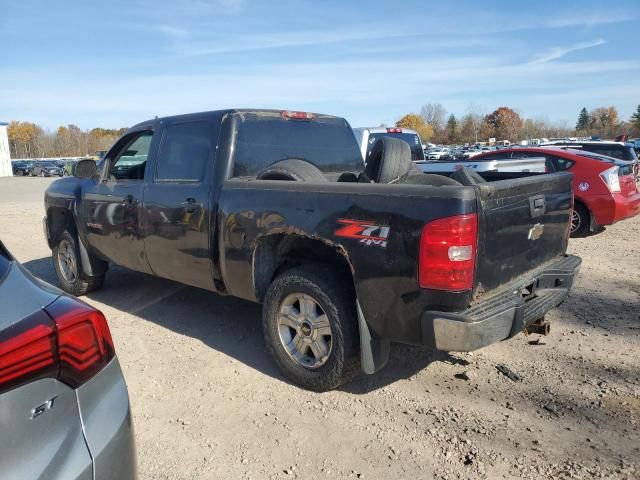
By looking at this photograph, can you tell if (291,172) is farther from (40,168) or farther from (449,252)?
(40,168)

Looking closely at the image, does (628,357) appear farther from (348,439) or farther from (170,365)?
(170,365)

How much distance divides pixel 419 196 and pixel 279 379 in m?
1.83

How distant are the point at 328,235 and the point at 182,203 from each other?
1600mm

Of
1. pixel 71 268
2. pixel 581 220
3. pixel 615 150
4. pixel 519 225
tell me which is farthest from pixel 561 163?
pixel 71 268

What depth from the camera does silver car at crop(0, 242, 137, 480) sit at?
1502mm

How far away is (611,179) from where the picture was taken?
29.7 ft

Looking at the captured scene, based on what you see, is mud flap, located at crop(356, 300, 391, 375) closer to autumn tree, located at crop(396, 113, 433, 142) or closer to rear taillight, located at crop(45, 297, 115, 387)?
rear taillight, located at crop(45, 297, 115, 387)

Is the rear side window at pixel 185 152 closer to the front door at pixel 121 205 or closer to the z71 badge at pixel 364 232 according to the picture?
the front door at pixel 121 205

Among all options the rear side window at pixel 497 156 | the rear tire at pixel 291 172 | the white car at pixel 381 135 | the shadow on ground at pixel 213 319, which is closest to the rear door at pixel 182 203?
the rear tire at pixel 291 172

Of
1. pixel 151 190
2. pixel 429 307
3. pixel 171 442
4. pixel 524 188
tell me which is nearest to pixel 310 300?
pixel 429 307

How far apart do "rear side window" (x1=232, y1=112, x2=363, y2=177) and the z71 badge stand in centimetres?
136

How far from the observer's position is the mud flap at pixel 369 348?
3.36 metres

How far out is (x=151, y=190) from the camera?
483cm

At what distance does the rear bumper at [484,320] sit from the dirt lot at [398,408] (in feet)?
1.91
